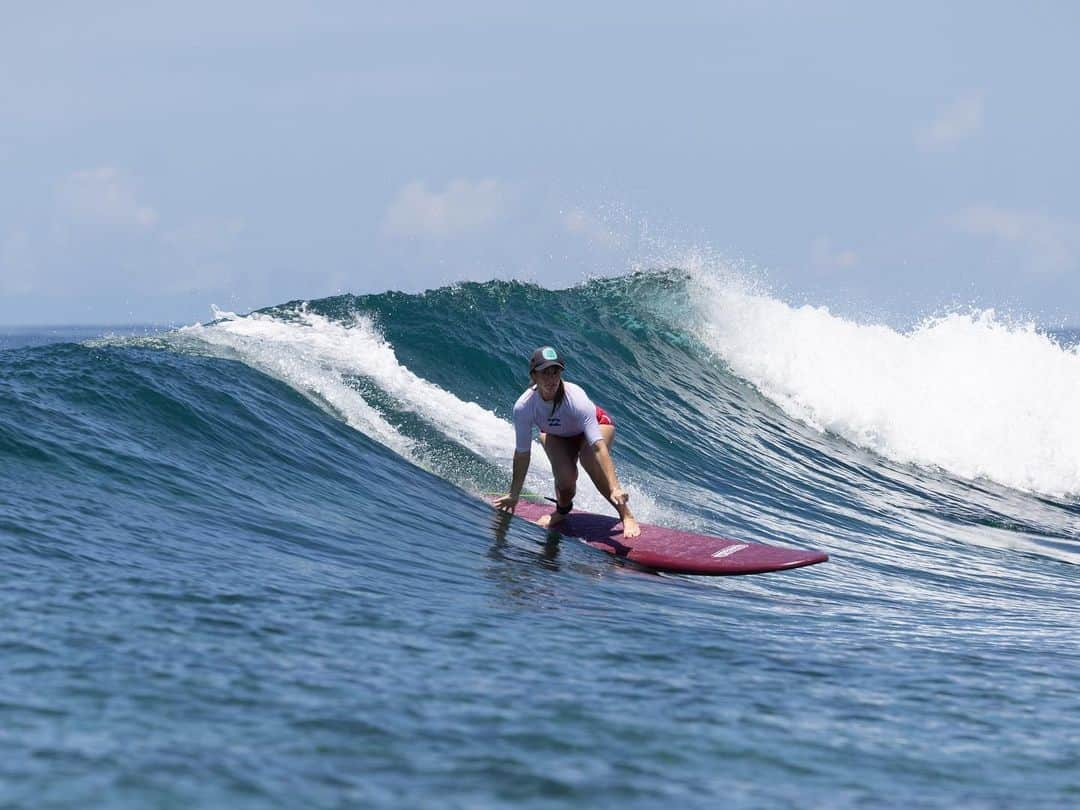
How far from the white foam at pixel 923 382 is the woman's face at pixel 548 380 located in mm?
12458

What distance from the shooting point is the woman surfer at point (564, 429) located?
9.62 meters

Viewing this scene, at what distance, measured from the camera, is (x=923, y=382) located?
2395cm

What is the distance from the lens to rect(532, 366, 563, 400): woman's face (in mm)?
9445

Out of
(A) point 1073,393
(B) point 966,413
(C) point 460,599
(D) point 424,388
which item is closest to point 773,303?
(B) point 966,413

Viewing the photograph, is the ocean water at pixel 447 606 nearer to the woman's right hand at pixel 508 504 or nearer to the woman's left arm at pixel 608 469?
the woman's right hand at pixel 508 504

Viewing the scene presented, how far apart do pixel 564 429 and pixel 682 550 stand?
58.7 inches

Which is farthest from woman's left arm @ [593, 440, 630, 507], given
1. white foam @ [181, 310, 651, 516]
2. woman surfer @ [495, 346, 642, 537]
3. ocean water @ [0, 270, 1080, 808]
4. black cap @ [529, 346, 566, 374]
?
white foam @ [181, 310, 651, 516]

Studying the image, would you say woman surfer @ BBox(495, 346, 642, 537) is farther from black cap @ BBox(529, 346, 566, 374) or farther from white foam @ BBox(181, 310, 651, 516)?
white foam @ BBox(181, 310, 651, 516)

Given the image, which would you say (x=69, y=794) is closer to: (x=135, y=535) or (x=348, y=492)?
(x=135, y=535)

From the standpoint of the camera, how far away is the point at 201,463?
1060 centimetres

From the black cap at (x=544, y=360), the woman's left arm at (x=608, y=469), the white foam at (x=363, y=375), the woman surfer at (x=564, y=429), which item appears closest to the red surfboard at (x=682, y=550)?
the woman surfer at (x=564, y=429)

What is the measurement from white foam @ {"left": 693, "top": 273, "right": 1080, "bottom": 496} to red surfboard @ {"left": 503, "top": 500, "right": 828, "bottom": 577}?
11303mm

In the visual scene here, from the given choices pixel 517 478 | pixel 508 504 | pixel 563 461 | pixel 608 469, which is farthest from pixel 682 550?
pixel 508 504

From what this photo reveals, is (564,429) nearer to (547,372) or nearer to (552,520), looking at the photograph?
(547,372)
